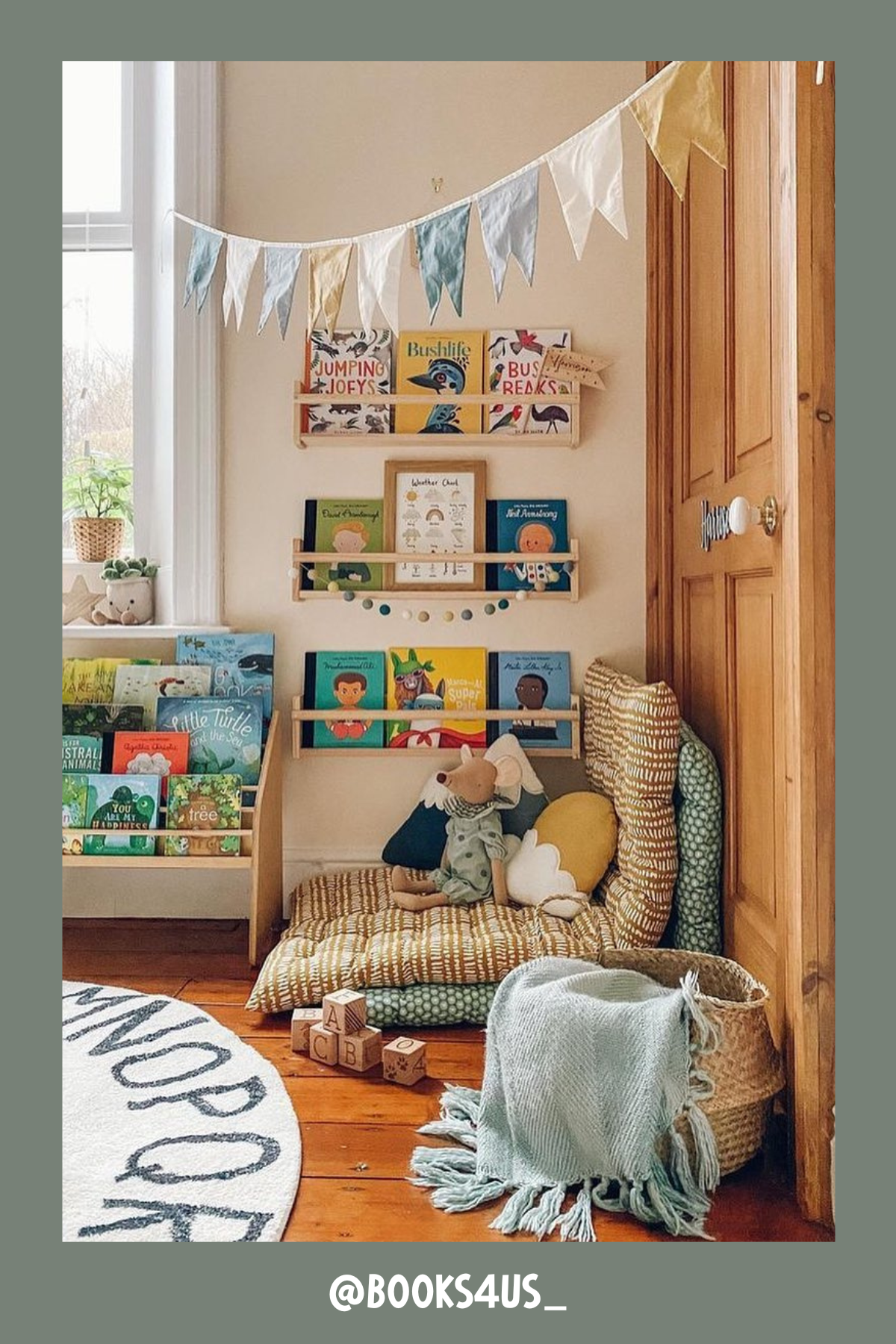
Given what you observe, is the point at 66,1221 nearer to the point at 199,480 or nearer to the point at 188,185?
the point at 199,480

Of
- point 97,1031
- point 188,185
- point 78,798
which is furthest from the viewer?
point 188,185

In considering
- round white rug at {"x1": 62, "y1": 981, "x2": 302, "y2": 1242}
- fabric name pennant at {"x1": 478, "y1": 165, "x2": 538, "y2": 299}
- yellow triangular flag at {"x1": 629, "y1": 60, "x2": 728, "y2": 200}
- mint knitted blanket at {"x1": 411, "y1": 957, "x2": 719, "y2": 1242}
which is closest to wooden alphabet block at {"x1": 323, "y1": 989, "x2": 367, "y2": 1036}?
round white rug at {"x1": 62, "y1": 981, "x2": 302, "y2": 1242}

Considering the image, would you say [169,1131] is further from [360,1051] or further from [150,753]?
[150,753]

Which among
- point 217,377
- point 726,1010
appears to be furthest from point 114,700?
point 726,1010

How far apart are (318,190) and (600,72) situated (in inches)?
30.8

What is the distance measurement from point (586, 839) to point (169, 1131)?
1100 millimetres

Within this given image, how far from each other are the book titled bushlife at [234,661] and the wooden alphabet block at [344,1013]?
36.4 inches

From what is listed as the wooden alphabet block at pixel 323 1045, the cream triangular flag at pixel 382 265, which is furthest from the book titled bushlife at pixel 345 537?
the wooden alphabet block at pixel 323 1045

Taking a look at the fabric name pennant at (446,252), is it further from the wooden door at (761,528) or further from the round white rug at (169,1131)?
the round white rug at (169,1131)

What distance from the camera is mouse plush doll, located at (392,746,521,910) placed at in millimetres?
2389

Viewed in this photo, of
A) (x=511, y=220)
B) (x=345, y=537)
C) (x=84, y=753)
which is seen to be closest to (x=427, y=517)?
(x=345, y=537)

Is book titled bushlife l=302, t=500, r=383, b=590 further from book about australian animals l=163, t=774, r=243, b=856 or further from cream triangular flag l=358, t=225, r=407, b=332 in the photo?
cream triangular flag l=358, t=225, r=407, b=332

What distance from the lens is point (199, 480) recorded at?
104 inches

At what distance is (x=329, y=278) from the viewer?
1797mm
